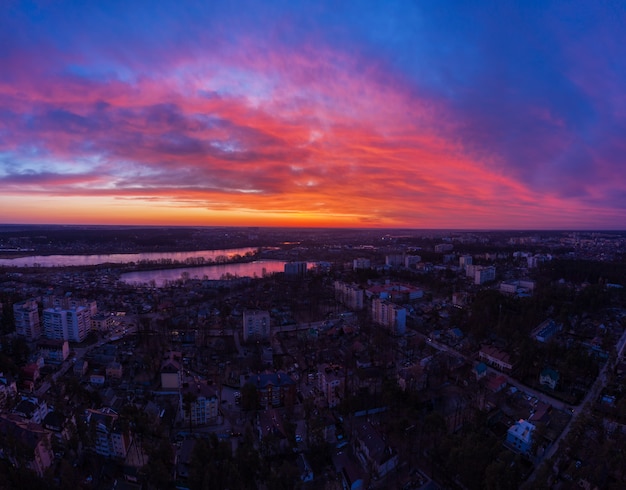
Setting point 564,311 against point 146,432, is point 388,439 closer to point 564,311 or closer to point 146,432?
point 146,432

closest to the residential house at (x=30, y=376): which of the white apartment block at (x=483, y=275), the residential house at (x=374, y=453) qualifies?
the residential house at (x=374, y=453)

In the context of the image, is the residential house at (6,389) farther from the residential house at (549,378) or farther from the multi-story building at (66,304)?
the residential house at (549,378)

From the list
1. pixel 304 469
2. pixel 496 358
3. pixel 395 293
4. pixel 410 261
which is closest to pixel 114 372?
pixel 304 469

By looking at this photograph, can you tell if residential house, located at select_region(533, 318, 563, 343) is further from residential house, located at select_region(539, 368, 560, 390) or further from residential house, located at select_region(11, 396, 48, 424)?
residential house, located at select_region(11, 396, 48, 424)

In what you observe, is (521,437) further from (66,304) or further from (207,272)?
(207,272)

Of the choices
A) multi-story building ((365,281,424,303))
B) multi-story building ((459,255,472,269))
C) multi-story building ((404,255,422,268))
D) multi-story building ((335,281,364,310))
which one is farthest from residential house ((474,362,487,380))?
multi-story building ((404,255,422,268))
